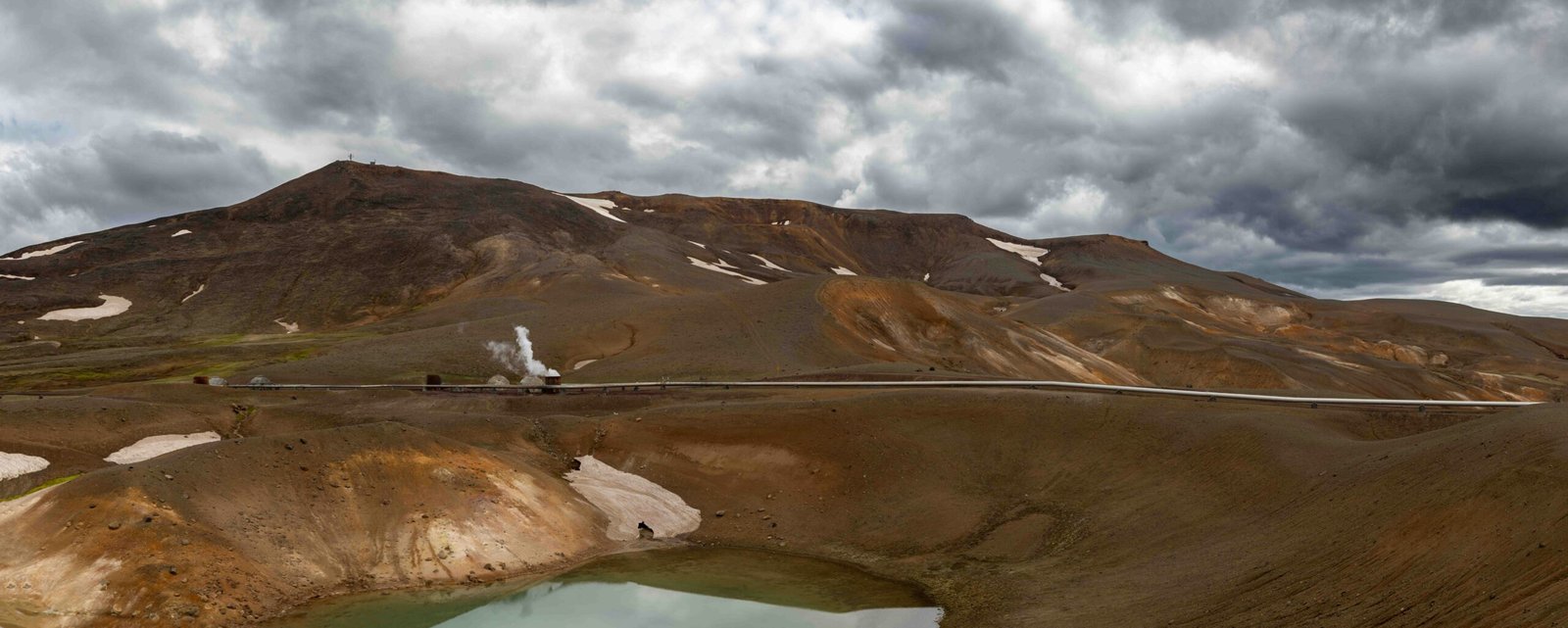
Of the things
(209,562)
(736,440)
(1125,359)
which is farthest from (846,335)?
(209,562)

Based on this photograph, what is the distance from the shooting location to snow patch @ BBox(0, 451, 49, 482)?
30.7m

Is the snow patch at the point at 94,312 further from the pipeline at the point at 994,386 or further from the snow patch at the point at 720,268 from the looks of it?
the snow patch at the point at 720,268

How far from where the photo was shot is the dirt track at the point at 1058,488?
59.7 ft

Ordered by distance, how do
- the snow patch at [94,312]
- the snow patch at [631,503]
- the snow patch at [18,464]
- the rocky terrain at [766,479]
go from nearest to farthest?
the rocky terrain at [766,479], the snow patch at [18,464], the snow patch at [631,503], the snow patch at [94,312]

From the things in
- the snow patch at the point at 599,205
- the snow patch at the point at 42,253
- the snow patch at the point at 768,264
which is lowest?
the snow patch at the point at 42,253

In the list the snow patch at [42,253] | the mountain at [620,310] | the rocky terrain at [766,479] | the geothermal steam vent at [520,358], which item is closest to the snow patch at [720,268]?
the mountain at [620,310]

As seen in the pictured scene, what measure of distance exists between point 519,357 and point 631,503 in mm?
37920

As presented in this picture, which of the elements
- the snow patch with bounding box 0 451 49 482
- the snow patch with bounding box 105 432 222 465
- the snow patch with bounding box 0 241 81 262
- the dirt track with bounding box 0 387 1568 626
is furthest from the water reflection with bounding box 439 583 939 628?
the snow patch with bounding box 0 241 81 262

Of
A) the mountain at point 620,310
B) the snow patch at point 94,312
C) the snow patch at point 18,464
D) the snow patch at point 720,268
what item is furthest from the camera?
the snow patch at point 720,268

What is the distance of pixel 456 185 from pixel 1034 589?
147638 millimetres

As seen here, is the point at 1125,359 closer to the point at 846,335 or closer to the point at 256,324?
the point at 846,335

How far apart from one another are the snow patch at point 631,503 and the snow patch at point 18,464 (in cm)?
1756

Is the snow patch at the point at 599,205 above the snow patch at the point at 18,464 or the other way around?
above

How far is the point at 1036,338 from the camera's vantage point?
3420 inches
